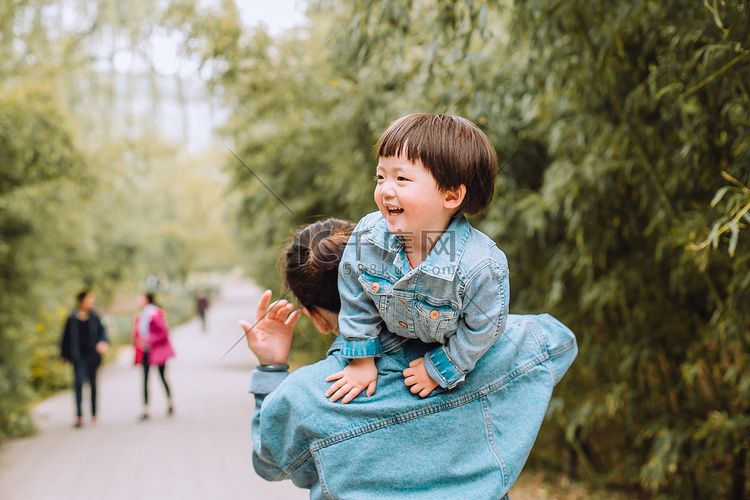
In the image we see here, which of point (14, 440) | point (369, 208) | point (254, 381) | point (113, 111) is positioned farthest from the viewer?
point (113, 111)

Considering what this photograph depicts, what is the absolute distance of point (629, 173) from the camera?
3.40 m

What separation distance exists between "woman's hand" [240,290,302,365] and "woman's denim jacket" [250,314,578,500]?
0.15m

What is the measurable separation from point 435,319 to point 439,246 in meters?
0.15

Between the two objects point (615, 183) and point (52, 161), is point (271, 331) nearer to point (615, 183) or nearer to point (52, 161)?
point (615, 183)

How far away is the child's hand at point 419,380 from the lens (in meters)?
1.29

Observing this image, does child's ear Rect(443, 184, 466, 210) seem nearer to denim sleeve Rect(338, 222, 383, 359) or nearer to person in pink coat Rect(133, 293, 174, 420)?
denim sleeve Rect(338, 222, 383, 359)

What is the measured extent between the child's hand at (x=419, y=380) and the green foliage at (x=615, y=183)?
4.77 ft

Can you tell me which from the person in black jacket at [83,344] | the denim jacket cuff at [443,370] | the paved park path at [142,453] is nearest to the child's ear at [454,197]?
the denim jacket cuff at [443,370]

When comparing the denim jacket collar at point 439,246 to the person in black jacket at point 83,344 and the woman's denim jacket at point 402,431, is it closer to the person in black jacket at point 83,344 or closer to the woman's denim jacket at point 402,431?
the woman's denim jacket at point 402,431

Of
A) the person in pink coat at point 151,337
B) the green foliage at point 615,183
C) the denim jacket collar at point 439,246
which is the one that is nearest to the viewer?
the denim jacket collar at point 439,246

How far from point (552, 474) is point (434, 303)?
5488mm

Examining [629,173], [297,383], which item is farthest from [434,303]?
[629,173]

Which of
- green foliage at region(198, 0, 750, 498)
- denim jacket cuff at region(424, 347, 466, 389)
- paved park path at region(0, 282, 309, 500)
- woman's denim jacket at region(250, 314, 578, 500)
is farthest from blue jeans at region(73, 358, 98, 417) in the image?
denim jacket cuff at region(424, 347, 466, 389)

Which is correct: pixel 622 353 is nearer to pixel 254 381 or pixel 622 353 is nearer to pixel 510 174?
pixel 510 174
